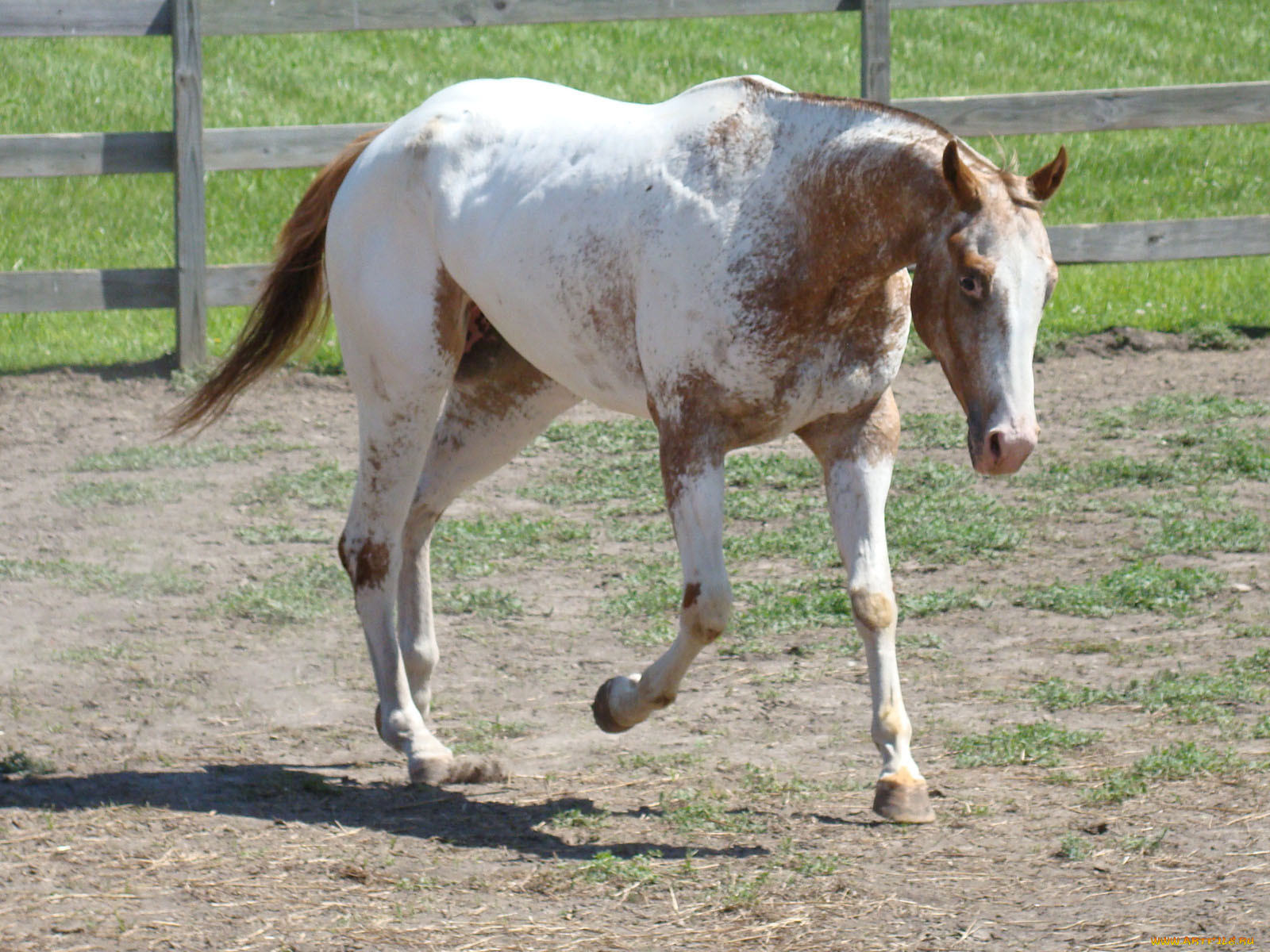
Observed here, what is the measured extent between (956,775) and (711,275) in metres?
1.38

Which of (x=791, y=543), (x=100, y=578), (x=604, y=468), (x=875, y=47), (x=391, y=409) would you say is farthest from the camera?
(x=875, y=47)

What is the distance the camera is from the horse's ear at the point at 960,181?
3170 millimetres

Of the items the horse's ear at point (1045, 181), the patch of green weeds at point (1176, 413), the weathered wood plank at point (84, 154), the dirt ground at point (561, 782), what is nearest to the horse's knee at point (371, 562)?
the dirt ground at point (561, 782)

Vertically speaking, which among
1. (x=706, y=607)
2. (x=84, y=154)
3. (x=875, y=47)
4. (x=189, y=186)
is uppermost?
(x=875, y=47)

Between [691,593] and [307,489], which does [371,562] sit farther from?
[307,489]

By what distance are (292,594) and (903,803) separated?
2.55 m

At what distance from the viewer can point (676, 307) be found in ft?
11.8

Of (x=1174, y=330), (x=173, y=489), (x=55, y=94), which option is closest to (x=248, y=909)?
(x=173, y=489)

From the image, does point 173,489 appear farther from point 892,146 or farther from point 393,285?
point 892,146

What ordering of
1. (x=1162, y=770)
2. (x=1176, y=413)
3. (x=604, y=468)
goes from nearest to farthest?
1. (x=1162, y=770)
2. (x=604, y=468)
3. (x=1176, y=413)

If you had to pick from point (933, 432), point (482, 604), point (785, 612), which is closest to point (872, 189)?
point (785, 612)

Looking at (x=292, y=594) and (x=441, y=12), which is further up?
(x=441, y=12)

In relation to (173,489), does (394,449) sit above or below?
above

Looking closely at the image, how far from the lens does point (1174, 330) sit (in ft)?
28.8
